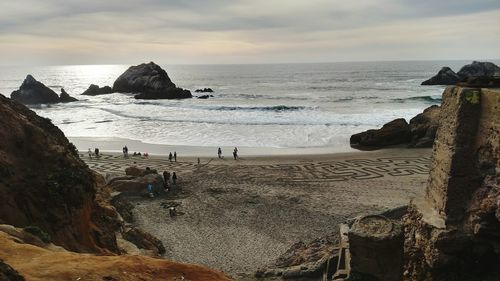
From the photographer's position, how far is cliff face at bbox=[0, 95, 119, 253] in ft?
37.2

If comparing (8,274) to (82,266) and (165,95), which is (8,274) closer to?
(82,266)

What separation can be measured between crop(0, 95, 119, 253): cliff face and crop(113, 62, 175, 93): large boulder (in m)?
68.5

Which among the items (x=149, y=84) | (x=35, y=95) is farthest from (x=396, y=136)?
(x=35, y=95)

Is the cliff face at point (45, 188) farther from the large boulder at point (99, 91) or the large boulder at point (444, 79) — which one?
the large boulder at point (444, 79)

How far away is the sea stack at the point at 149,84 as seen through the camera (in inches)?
2972

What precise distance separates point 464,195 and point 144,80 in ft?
273

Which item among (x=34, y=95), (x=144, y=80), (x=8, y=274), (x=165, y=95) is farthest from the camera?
(x=144, y=80)

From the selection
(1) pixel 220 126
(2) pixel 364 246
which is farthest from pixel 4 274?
(1) pixel 220 126

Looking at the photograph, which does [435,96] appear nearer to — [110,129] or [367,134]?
[367,134]

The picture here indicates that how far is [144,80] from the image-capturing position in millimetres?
87062

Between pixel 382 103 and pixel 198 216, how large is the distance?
47109 mm

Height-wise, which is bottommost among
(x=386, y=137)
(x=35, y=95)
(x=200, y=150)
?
(x=200, y=150)

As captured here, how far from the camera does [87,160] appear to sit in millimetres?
29797

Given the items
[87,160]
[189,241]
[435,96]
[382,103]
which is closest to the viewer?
[189,241]
